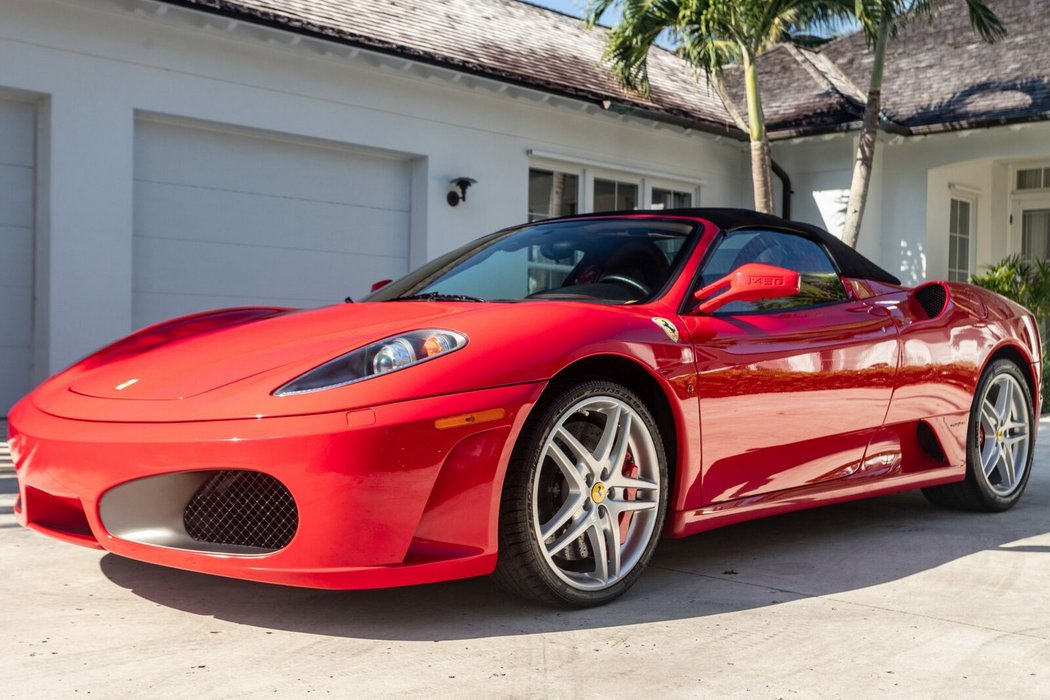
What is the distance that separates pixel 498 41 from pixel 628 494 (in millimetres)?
9036

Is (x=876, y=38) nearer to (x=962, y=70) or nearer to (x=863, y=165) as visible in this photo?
(x=863, y=165)

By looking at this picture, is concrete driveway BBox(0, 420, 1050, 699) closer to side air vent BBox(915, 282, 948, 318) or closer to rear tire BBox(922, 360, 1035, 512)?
rear tire BBox(922, 360, 1035, 512)

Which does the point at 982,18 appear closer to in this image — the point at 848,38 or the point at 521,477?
the point at 848,38

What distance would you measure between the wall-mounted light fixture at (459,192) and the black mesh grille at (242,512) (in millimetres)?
7667

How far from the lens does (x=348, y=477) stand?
9.16 feet

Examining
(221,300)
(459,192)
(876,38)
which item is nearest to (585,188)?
(459,192)

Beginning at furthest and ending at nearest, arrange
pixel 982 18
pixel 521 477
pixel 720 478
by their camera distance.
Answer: pixel 982 18
pixel 720 478
pixel 521 477

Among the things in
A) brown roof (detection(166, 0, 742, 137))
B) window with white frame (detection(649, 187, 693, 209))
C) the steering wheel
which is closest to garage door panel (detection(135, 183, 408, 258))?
brown roof (detection(166, 0, 742, 137))

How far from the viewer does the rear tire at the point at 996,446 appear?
195 inches

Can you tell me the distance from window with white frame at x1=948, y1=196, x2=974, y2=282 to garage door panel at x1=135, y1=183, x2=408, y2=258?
7562mm

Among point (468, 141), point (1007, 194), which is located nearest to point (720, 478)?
point (468, 141)

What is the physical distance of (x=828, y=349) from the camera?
4.05 meters

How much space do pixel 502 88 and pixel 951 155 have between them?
5.72 meters

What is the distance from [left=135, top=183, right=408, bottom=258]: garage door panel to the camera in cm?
855
